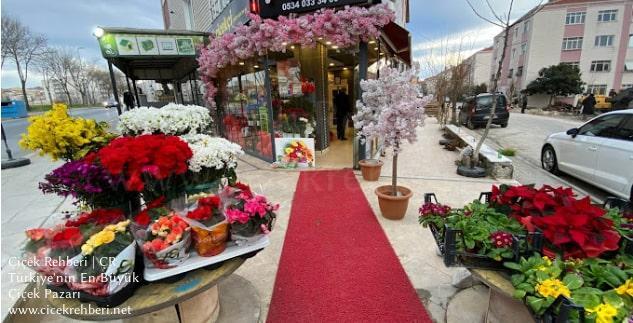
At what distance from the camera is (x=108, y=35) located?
668cm

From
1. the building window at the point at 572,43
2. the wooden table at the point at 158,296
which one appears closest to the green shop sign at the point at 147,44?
the wooden table at the point at 158,296

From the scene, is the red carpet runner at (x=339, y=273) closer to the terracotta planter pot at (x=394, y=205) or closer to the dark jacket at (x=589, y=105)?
the terracotta planter pot at (x=394, y=205)

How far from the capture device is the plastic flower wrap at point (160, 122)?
2.32 metres

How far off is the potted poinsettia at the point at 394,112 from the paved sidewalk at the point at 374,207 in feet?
0.98

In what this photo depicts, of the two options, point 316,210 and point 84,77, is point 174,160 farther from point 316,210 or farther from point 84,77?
point 84,77

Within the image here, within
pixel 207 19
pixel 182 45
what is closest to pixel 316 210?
pixel 182 45

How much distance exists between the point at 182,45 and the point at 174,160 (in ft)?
23.9

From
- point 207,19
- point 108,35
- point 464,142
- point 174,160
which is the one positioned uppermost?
point 207,19

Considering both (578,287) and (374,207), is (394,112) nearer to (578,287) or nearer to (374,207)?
(374,207)

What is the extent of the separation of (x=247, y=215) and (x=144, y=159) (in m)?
0.60

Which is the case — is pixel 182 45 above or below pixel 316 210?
above

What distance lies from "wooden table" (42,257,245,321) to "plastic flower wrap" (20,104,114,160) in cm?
96

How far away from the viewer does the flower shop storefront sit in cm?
467

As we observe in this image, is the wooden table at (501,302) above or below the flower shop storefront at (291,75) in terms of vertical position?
below
